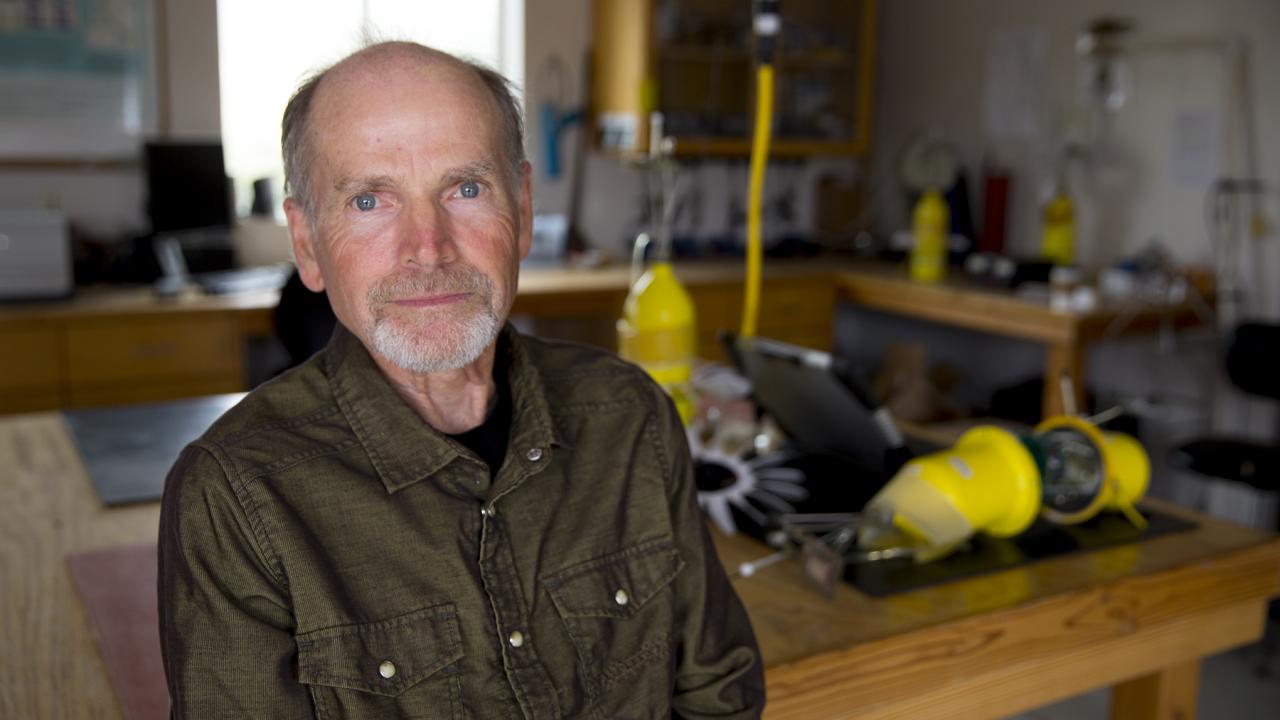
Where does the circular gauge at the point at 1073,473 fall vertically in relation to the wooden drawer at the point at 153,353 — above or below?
above

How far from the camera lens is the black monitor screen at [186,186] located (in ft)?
12.0

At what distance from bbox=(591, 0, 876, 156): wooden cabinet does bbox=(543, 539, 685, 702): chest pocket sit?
321 centimetres

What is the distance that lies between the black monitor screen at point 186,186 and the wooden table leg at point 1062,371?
102 inches

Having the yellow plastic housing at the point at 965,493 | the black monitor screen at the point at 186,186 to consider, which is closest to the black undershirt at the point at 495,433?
the yellow plastic housing at the point at 965,493

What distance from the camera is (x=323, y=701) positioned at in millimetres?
979

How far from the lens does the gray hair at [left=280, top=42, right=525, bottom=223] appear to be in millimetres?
1093

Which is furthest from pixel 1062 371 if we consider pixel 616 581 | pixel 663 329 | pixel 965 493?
pixel 616 581

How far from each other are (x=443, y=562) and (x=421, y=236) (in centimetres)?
29

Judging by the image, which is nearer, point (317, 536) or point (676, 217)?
point (317, 536)

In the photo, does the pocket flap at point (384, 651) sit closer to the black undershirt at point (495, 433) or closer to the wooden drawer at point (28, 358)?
the black undershirt at point (495, 433)

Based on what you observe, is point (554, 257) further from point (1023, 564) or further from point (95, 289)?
point (1023, 564)

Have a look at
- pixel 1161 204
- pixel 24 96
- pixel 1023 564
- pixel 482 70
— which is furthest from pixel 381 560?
pixel 1161 204

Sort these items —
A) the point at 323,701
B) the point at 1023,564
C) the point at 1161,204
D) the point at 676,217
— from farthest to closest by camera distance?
the point at 676,217 < the point at 1161,204 < the point at 1023,564 < the point at 323,701

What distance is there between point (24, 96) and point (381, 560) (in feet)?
10.5
